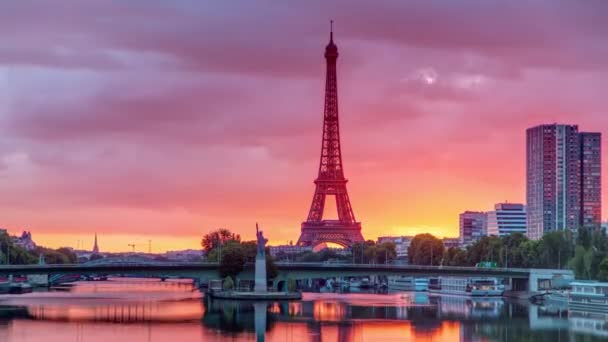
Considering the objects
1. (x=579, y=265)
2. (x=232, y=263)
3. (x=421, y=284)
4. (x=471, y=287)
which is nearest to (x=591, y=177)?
(x=421, y=284)

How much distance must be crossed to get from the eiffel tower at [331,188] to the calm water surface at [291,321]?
1607 inches

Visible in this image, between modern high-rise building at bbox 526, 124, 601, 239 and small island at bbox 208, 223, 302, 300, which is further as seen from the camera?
modern high-rise building at bbox 526, 124, 601, 239

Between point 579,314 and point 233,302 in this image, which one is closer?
point 579,314

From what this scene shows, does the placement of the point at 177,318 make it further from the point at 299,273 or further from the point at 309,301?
the point at 299,273

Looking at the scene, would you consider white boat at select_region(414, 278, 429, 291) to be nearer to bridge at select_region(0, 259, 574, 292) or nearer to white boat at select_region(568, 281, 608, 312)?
bridge at select_region(0, 259, 574, 292)

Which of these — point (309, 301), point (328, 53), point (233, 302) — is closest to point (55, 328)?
point (233, 302)

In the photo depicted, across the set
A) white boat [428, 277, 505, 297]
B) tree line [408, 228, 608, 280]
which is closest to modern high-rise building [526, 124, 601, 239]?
tree line [408, 228, 608, 280]

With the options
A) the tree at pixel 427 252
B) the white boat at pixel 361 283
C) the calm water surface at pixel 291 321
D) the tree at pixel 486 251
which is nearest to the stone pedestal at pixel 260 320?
the calm water surface at pixel 291 321

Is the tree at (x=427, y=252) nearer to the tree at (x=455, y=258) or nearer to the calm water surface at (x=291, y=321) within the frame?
the tree at (x=455, y=258)

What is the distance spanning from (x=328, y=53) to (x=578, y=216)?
70.7 metres

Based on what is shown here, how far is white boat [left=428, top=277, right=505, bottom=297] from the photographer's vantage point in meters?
102

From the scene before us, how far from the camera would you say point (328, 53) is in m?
129

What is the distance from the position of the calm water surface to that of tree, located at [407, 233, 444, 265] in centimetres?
4763

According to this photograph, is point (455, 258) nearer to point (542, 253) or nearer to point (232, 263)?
point (542, 253)
